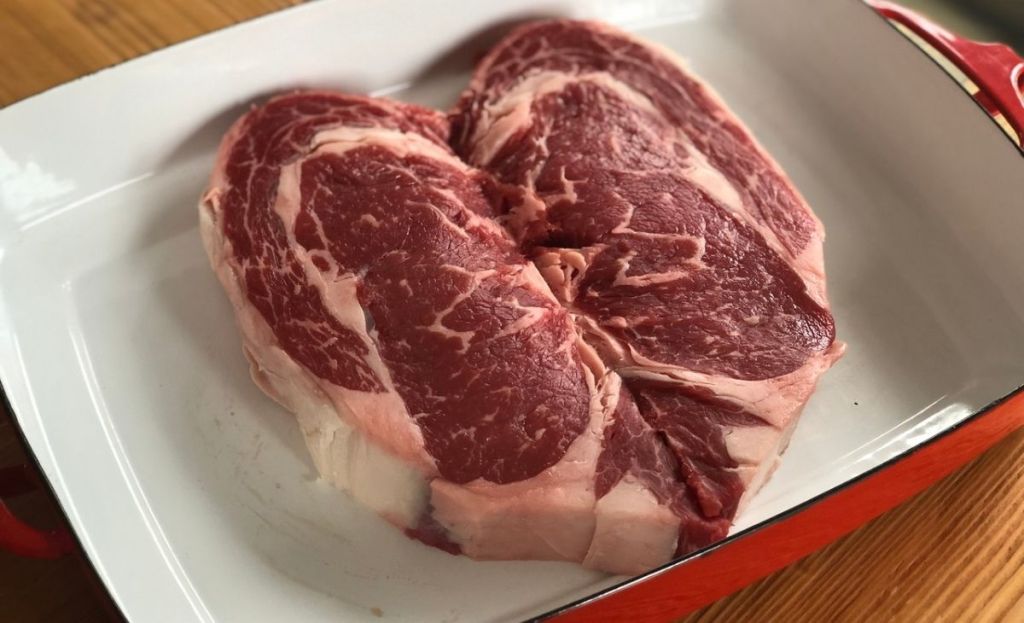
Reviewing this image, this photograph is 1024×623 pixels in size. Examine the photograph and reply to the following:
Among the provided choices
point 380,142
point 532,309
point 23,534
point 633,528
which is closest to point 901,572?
point 633,528

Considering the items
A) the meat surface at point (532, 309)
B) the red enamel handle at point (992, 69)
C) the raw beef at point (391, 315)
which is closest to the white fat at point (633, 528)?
the meat surface at point (532, 309)

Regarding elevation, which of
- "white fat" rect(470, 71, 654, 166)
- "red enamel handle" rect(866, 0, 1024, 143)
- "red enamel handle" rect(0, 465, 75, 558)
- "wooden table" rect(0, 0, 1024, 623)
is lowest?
"red enamel handle" rect(0, 465, 75, 558)

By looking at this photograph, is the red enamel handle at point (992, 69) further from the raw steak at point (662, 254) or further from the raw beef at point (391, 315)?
the raw beef at point (391, 315)

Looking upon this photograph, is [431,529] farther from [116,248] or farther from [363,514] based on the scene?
[116,248]

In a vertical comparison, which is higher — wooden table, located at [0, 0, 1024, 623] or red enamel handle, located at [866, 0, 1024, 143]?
red enamel handle, located at [866, 0, 1024, 143]

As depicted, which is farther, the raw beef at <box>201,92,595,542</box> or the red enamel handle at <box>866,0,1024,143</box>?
the red enamel handle at <box>866,0,1024,143</box>

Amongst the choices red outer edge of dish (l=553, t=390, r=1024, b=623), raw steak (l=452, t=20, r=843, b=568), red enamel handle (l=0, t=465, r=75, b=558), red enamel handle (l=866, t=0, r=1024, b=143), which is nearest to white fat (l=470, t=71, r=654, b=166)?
raw steak (l=452, t=20, r=843, b=568)

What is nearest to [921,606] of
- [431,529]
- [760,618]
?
[760,618]

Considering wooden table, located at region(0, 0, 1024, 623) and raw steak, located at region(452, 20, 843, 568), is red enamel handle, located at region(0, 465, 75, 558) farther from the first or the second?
raw steak, located at region(452, 20, 843, 568)
